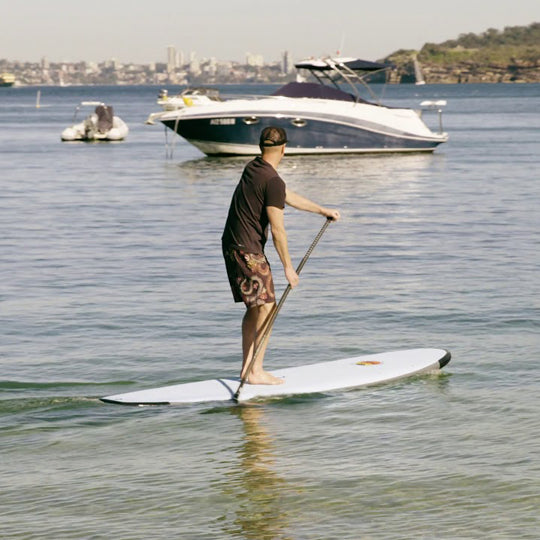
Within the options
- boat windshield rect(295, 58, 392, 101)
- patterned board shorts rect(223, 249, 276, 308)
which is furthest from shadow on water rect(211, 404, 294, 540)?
boat windshield rect(295, 58, 392, 101)

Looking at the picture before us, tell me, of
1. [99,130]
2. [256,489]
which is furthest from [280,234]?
[99,130]

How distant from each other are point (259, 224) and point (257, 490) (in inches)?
87.4

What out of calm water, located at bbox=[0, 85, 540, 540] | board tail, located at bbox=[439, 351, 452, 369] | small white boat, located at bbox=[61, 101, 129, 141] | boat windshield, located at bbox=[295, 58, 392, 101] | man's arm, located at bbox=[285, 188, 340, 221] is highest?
boat windshield, located at bbox=[295, 58, 392, 101]

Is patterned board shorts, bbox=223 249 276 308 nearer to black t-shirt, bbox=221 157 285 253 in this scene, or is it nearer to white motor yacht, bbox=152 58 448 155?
black t-shirt, bbox=221 157 285 253

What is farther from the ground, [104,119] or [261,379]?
[261,379]

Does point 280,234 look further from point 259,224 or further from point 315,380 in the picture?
point 315,380

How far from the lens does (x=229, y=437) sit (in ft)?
25.1

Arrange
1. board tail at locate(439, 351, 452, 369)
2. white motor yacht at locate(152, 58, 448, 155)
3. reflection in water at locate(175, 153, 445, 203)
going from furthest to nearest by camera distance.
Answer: white motor yacht at locate(152, 58, 448, 155) < reflection in water at locate(175, 153, 445, 203) < board tail at locate(439, 351, 452, 369)

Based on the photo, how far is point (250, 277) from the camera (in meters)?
8.23

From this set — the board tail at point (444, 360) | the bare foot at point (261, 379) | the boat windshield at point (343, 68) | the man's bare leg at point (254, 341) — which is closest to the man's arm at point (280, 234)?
the man's bare leg at point (254, 341)

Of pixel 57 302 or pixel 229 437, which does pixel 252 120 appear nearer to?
pixel 57 302

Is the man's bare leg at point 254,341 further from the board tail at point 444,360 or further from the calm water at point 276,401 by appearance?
the board tail at point 444,360

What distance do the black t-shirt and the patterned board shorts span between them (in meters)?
0.06

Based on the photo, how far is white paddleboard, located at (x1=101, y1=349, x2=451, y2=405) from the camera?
28.1 ft
